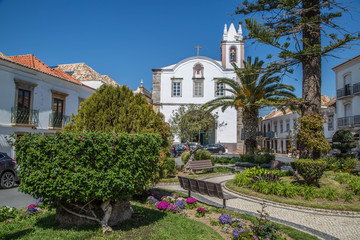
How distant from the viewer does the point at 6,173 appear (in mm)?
10508

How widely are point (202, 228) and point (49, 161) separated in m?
3.12

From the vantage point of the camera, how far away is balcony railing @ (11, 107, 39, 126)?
50.1 ft

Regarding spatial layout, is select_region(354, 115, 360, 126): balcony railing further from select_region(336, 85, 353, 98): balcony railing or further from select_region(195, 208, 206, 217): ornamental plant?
select_region(195, 208, 206, 217): ornamental plant

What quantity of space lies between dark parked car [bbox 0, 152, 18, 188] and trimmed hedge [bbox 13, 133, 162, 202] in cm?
693

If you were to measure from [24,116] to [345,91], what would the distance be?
2975cm

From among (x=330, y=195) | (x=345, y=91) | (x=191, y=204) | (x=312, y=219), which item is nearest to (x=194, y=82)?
(x=345, y=91)

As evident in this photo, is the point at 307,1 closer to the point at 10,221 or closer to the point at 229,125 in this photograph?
the point at 10,221

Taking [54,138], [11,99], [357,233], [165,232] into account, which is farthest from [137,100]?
[11,99]

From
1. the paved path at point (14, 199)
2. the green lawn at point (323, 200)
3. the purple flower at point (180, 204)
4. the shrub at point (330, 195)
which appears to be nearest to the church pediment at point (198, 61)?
the green lawn at point (323, 200)

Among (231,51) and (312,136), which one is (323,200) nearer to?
(312,136)

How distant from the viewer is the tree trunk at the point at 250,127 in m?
19.3

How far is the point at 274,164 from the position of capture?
15.3 meters

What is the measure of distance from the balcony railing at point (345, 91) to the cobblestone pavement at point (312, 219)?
24919mm

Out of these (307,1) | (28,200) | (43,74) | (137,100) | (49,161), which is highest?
(307,1)
